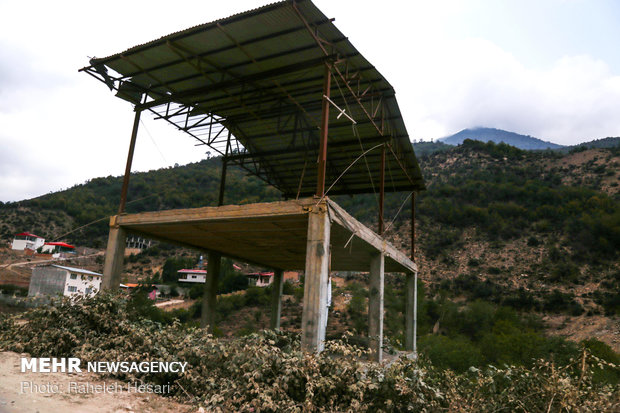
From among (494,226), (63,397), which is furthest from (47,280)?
(494,226)

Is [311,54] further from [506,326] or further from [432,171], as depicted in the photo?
[432,171]

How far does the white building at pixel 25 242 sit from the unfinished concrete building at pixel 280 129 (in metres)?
61.7

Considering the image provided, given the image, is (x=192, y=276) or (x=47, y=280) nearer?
(x=47, y=280)

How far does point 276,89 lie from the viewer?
1357 cm

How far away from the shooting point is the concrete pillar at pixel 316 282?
8.17m

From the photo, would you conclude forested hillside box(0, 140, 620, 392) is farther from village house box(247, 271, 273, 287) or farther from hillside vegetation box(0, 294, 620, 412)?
hillside vegetation box(0, 294, 620, 412)

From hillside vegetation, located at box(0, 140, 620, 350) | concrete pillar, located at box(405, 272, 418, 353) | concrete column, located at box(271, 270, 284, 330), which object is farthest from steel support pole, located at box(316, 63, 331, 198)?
concrete column, located at box(271, 270, 284, 330)

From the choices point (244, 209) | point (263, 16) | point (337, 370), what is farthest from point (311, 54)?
point (337, 370)

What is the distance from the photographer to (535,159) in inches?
2766

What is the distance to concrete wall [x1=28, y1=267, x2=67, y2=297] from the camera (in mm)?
45781

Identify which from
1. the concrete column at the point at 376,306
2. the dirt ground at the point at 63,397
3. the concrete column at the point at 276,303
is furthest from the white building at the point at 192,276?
the dirt ground at the point at 63,397

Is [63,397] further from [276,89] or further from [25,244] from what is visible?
[25,244]

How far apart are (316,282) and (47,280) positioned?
162 ft

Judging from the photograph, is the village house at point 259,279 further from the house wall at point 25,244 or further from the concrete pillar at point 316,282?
the concrete pillar at point 316,282
